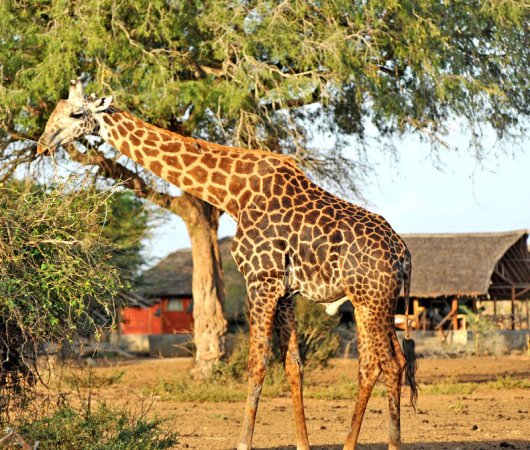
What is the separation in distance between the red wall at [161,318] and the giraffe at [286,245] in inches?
1195

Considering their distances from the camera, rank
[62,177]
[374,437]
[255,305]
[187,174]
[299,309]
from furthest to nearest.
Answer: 1. [299,309]
2. [374,437]
3. [187,174]
4. [255,305]
5. [62,177]

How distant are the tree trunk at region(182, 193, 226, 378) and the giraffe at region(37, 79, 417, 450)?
930cm

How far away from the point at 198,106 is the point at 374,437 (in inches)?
300

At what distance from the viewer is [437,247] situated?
117 ft

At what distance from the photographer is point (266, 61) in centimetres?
1747

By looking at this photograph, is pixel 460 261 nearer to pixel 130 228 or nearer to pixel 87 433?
pixel 130 228

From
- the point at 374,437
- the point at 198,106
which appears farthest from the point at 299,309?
the point at 374,437

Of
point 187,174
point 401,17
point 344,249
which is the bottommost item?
point 344,249

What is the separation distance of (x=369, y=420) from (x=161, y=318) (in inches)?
1170

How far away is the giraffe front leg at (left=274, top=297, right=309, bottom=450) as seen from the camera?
30.3 feet

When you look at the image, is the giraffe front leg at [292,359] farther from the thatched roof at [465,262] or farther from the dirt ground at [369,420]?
the thatched roof at [465,262]

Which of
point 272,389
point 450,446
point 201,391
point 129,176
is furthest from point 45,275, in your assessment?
point 129,176

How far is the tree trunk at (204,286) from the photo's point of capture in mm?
19297

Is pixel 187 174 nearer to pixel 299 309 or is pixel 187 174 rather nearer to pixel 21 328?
pixel 21 328
